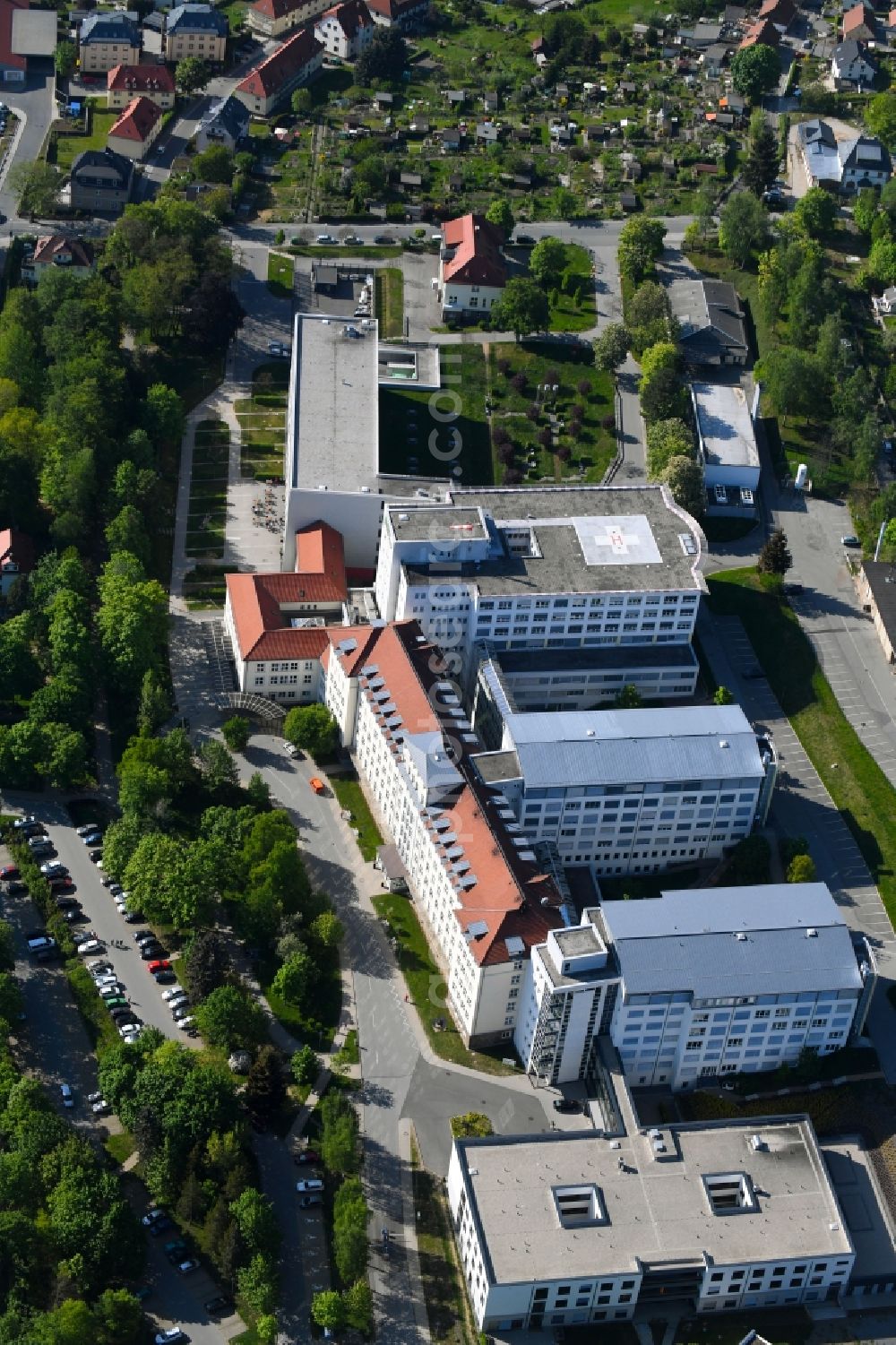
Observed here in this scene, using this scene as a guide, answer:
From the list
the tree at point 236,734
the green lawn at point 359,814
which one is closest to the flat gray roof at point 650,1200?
the green lawn at point 359,814

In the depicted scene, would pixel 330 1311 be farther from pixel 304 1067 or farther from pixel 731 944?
pixel 731 944

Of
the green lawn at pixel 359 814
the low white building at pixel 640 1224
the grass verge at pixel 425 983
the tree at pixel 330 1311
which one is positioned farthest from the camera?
the green lawn at pixel 359 814

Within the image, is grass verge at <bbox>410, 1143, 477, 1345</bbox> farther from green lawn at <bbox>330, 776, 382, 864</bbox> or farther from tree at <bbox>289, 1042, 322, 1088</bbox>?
green lawn at <bbox>330, 776, 382, 864</bbox>

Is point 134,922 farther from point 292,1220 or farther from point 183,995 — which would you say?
point 292,1220

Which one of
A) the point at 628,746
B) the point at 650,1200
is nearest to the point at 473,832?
the point at 628,746

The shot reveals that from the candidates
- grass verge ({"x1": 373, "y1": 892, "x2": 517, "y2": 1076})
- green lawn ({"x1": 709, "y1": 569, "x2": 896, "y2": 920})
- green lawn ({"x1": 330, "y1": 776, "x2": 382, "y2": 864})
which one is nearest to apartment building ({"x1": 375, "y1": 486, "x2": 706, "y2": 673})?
green lawn ({"x1": 709, "y1": 569, "x2": 896, "y2": 920})

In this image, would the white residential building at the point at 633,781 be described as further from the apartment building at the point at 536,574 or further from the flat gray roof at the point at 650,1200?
the flat gray roof at the point at 650,1200

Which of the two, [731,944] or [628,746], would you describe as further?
[628,746]
